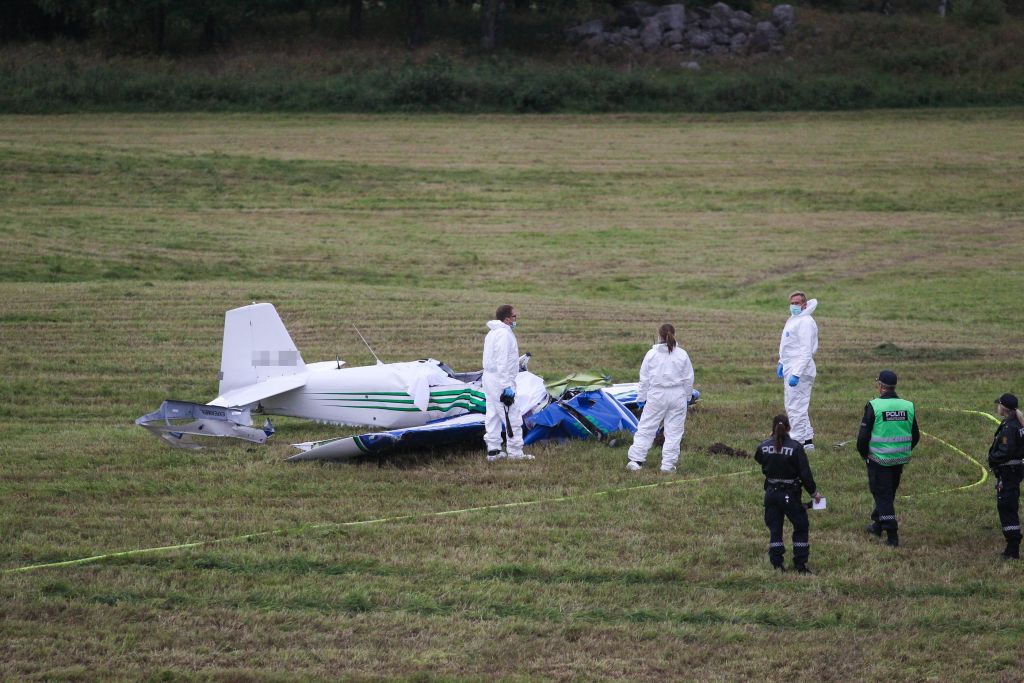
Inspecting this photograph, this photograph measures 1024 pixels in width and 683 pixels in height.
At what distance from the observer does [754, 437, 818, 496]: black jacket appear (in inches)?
380

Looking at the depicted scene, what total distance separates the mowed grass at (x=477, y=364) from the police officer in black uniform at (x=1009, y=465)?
391mm

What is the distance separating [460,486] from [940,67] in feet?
144

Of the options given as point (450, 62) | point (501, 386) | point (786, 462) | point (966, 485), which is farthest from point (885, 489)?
point (450, 62)

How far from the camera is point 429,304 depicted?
23.1 meters

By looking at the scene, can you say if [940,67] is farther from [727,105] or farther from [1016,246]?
[1016,246]

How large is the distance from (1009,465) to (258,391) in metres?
8.66

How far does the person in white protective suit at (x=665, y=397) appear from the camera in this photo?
12852mm

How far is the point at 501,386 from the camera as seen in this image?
13.2 meters

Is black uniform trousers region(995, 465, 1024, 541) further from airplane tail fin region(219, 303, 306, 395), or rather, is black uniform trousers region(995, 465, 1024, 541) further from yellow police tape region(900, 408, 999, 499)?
airplane tail fin region(219, 303, 306, 395)

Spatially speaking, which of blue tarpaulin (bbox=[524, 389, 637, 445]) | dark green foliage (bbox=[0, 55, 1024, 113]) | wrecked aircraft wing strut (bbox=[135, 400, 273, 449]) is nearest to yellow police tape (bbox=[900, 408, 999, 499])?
blue tarpaulin (bbox=[524, 389, 637, 445])

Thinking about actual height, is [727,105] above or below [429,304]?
above

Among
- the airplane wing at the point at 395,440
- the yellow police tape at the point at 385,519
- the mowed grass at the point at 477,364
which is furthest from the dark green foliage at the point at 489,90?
the yellow police tape at the point at 385,519

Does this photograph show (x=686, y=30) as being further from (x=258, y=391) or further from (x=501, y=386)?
(x=501, y=386)

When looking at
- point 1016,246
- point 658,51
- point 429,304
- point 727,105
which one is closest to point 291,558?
point 429,304
